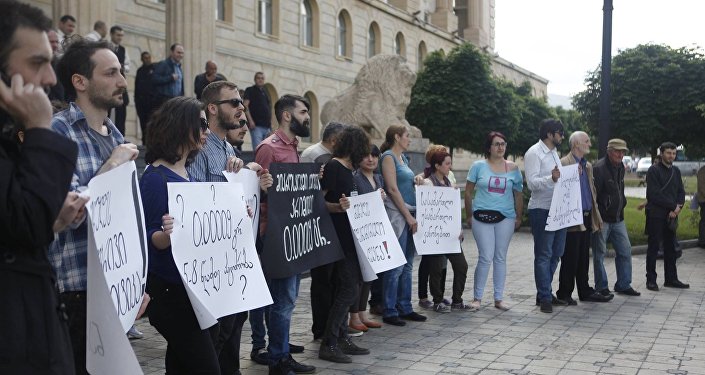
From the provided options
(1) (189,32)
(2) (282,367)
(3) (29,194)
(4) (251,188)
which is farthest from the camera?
(1) (189,32)

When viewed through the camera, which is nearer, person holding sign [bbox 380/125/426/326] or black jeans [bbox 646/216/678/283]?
person holding sign [bbox 380/125/426/326]

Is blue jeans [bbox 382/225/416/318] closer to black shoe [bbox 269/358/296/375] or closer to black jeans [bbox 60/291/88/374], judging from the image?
black shoe [bbox 269/358/296/375]

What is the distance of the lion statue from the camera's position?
18.0m

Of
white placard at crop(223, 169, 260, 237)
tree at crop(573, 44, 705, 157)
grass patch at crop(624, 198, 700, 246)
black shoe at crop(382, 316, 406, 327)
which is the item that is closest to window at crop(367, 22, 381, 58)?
tree at crop(573, 44, 705, 157)

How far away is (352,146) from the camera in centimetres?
690

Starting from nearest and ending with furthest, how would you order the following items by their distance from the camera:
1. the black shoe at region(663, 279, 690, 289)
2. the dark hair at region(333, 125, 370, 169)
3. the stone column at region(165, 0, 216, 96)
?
1. the dark hair at region(333, 125, 370, 169)
2. the black shoe at region(663, 279, 690, 289)
3. the stone column at region(165, 0, 216, 96)

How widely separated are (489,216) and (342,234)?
2.80 metres

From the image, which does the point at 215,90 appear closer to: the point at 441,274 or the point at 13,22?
the point at 13,22

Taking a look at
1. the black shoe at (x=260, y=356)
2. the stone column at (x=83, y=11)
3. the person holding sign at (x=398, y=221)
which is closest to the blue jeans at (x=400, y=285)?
the person holding sign at (x=398, y=221)

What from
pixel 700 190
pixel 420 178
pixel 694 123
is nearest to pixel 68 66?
pixel 420 178

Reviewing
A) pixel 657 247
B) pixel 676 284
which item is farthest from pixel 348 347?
pixel 676 284

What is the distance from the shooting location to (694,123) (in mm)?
37375

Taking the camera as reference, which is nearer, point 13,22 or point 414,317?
point 13,22

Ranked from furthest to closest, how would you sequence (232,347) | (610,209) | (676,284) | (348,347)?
1. (676,284)
2. (610,209)
3. (348,347)
4. (232,347)
